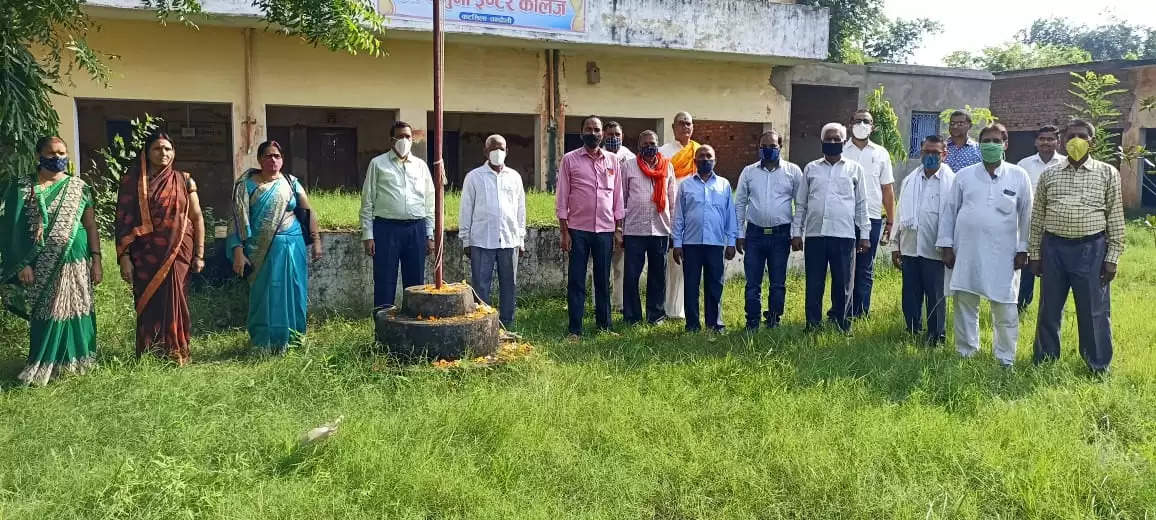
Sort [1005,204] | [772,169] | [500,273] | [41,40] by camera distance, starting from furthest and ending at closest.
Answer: [500,273] < [772,169] < [41,40] < [1005,204]

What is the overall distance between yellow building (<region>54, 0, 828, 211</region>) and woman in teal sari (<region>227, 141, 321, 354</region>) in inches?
212

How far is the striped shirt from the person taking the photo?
5145mm

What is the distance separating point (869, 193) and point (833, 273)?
87 centimetres

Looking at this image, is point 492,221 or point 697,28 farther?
point 697,28

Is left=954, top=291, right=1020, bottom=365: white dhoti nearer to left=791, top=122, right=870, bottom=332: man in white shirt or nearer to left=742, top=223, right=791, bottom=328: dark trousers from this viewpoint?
left=791, top=122, right=870, bottom=332: man in white shirt

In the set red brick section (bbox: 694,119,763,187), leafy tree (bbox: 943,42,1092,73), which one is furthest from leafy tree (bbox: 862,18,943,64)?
red brick section (bbox: 694,119,763,187)

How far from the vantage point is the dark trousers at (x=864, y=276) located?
6773 millimetres

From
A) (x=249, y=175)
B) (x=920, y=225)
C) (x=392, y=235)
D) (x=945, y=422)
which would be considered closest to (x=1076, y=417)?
(x=945, y=422)

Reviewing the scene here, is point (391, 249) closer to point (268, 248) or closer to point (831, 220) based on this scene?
point (268, 248)

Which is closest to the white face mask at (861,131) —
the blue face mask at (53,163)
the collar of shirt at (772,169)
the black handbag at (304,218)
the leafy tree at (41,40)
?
the collar of shirt at (772,169)

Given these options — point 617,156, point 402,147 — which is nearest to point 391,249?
point 402,147

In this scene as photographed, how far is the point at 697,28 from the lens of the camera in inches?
514

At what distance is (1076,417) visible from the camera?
174 inches

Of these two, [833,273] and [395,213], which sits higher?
[395,213]
